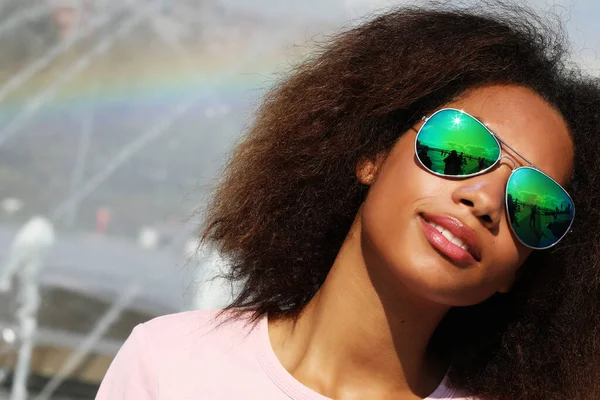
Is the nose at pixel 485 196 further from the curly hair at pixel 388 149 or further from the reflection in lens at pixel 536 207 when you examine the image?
the curly hair at pixel 388 149

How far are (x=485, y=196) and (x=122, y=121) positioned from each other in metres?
6.73

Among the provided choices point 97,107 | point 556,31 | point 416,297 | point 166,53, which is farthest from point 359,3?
point 416,297

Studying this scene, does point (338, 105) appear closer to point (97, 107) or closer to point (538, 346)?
point (538, 346)

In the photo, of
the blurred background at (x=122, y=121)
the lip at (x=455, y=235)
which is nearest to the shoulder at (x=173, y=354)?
the lip at (x=455, y=235)

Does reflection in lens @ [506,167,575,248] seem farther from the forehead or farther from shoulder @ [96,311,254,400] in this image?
shoulder @ [96,311,254,400]

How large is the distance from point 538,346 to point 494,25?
29.2 inches

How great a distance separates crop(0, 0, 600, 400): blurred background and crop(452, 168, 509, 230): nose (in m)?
4.97

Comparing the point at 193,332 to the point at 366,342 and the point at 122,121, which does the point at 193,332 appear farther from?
the point at 122,121

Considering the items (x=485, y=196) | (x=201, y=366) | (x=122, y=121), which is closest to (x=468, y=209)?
(x=485, y=196)

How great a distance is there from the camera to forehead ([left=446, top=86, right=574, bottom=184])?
71.9 inches

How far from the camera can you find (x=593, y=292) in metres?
2.01

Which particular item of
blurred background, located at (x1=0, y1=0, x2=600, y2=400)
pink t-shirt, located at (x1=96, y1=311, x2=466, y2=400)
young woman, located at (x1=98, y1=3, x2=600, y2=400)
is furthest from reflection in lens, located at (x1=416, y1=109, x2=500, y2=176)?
blurred background, located at (x1=0, y1=0, x2=600, y2=400)

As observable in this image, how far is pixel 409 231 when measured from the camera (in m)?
1.77

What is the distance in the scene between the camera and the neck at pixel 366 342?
6.25 ft
